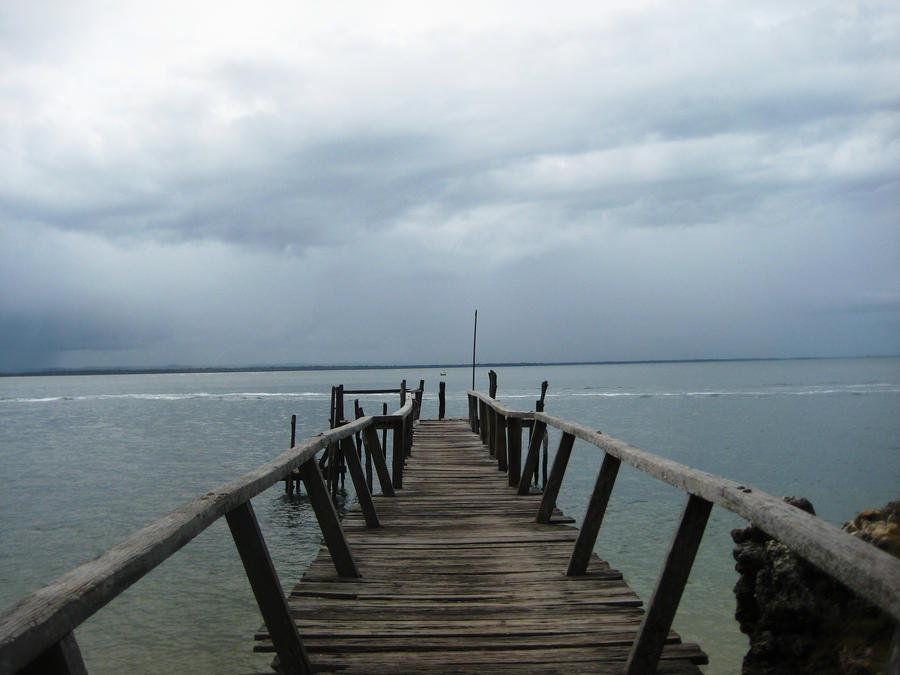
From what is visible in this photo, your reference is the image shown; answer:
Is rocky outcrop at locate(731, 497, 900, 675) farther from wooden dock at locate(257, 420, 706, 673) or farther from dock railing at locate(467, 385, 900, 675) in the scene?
dock railing at locate(467, 385, 900, 675)

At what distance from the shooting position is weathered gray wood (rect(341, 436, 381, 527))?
5965mm

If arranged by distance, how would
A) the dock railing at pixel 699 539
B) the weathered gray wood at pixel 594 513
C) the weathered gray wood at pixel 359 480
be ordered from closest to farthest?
the dock railing at pixel 699 539, the weathered gray wood at pixel 594 513, the weathered gray wood at pixel 359 480

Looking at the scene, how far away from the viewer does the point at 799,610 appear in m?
5.76

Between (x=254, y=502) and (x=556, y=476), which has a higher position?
(x=556, y=476)

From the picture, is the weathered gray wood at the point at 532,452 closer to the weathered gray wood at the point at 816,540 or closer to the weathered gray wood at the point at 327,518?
the weathered gray wood at the point at 327,518

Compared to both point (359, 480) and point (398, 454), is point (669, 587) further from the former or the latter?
point (398, 454)

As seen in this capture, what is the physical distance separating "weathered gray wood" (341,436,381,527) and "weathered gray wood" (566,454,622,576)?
201 cm

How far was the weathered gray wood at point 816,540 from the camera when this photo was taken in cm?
153

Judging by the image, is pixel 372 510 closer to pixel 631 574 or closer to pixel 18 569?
pixel 631 574

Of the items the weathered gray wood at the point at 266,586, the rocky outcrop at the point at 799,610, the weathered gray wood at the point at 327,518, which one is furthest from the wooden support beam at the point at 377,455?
the weathered gray wood at the point at 266,586

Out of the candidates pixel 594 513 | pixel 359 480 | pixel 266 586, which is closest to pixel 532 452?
pixel 359 480

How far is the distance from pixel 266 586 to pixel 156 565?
1098mm

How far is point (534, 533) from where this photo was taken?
238 inches

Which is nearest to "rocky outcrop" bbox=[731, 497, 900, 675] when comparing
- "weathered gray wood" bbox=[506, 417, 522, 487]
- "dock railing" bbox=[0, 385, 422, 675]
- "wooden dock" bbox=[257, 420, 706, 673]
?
"wooden dock" bbox=[257, 420, 706, 673]
